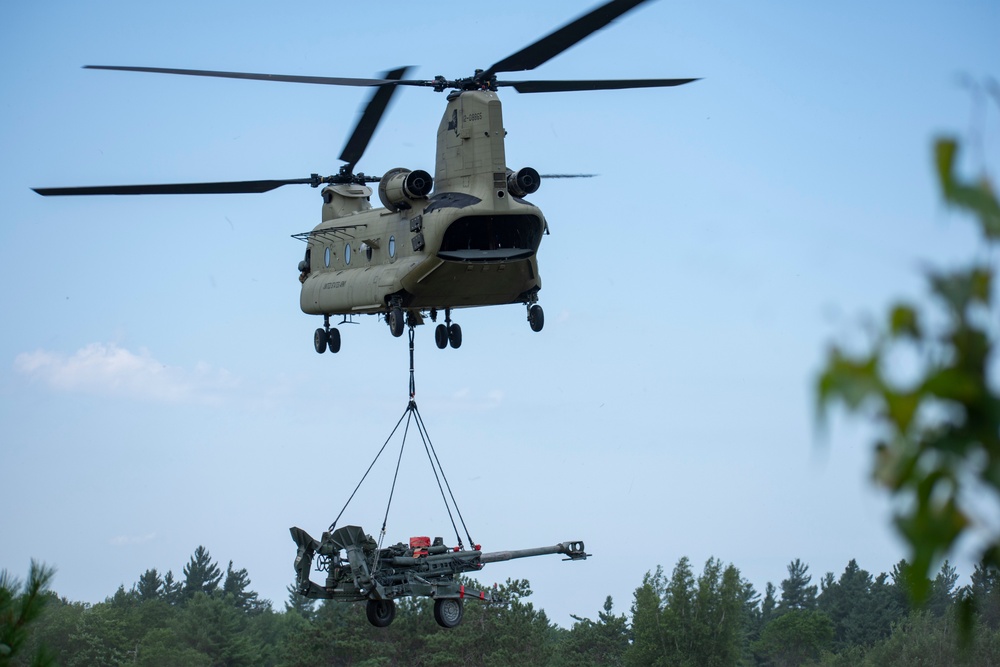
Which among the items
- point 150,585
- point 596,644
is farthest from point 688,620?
point 150,585

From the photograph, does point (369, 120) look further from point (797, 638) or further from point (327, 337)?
point (797, 638)

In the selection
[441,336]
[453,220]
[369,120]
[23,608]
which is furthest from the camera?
[369,120]

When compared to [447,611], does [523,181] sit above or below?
above

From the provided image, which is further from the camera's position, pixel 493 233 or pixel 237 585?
pixel 237 585

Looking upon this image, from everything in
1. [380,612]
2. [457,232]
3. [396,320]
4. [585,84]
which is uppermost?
[585,84]

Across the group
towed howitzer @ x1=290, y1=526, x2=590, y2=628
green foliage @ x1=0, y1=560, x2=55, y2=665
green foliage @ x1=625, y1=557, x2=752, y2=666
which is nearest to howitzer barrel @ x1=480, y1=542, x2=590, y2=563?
towed howitzer @ x1=290, y1=526, x2=590, y2=628

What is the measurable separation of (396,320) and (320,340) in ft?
12.4

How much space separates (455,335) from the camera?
2492 centimetres

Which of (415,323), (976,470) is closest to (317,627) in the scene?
(415,323)

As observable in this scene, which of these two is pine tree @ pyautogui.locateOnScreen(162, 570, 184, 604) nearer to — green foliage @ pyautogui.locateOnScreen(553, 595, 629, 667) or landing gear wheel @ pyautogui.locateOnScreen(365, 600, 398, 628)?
green foliage @ pyautogui.locateOnScreen(553, 595, 629, 667)

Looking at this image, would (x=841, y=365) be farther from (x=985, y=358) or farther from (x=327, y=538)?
(x=327, y=538)

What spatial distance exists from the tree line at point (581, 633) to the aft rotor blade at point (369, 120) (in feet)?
121

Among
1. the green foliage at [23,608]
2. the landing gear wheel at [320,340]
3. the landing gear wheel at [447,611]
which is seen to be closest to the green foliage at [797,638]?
the landing gear wheel at [320,340]

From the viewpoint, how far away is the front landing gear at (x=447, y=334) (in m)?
24.9
